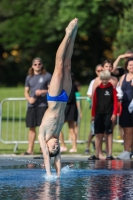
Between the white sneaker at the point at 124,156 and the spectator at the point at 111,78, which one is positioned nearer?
the white sneaker at the point at 124,156

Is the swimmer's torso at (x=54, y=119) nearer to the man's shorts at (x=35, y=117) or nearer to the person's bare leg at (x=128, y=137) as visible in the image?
the person's bare leg at (x=128, y=137)

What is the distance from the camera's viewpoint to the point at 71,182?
35.3 feet

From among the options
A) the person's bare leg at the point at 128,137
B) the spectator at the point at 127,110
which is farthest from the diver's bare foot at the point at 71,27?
the person's bare leg at the point at 128,137

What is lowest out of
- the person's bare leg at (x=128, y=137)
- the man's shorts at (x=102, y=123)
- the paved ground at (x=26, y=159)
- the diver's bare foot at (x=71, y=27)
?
the paved ground at (x=26, y=159)

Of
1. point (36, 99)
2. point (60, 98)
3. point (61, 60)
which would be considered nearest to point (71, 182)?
point (60, 98)

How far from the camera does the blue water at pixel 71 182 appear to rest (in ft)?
30.8

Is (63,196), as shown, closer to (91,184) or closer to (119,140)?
(91,184)

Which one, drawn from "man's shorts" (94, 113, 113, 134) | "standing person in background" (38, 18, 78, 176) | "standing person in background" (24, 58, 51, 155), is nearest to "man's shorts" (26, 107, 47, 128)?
"standing person in background" (24, 58, 51, 155)

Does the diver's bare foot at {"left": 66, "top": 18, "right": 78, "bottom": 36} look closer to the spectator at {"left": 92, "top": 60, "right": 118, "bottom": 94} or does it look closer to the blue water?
the blue water

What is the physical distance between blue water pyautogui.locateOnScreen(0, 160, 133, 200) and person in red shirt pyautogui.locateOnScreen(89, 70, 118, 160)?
1.66 m

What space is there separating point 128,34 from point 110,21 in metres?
8.84

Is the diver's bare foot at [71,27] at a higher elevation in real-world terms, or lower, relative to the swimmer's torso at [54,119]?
higher

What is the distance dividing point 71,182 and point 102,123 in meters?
4.92

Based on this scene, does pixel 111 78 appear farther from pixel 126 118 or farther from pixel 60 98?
pixel 60 98
